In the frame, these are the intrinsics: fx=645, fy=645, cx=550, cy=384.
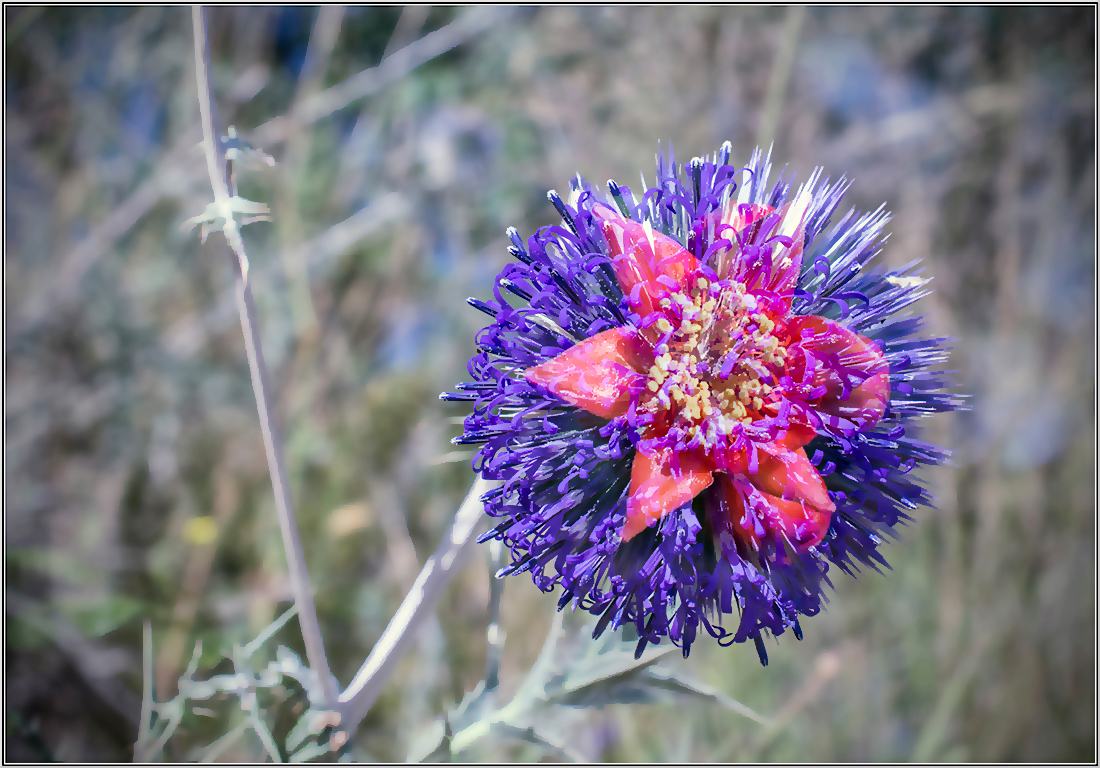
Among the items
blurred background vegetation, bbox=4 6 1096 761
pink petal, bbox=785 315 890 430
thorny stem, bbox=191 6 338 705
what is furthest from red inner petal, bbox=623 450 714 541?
blurred background vegetation, bbox=4 6 1096 761

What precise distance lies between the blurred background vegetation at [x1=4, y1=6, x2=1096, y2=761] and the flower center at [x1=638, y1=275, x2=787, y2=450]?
105 centimetres

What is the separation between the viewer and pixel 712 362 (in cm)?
79

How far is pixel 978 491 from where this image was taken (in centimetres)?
228

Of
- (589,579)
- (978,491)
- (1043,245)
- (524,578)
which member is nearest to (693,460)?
(589,579)

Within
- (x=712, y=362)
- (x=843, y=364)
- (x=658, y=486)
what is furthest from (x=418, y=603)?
(x=843, y=364)

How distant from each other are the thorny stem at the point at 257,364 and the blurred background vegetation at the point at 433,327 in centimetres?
90

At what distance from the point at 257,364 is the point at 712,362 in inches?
21.4

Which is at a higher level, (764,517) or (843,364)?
(843,364)

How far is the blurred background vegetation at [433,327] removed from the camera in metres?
1.83

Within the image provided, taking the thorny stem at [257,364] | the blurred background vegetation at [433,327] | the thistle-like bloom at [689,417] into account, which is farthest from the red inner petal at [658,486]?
the blurred background vegetation at [433,327]

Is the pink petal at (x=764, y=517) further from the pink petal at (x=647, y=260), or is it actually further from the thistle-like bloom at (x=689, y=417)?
the pink petal at (x=647, y=260)

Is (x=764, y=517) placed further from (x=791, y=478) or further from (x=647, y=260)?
(x=647, y=260)

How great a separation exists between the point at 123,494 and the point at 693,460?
186 centimetres

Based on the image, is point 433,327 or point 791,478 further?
point 433,327
